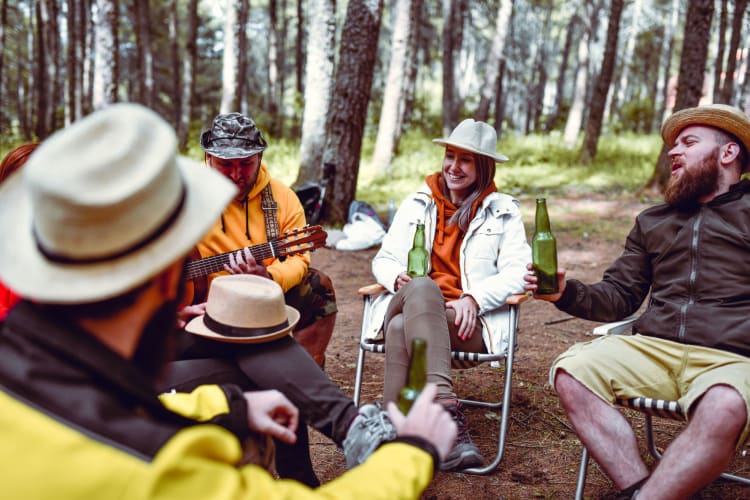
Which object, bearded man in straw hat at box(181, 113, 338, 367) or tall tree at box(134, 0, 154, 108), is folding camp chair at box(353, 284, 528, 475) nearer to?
bearded man in straw hat at box(181, 113, 338, 367)

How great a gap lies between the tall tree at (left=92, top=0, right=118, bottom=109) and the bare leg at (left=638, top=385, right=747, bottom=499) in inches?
414

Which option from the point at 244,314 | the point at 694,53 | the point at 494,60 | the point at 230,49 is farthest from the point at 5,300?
the point at 494,60

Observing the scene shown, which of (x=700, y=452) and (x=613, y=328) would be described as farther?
(x=613, y=328)

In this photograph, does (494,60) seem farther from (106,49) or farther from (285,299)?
(285,299)

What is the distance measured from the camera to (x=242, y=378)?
2775 mm

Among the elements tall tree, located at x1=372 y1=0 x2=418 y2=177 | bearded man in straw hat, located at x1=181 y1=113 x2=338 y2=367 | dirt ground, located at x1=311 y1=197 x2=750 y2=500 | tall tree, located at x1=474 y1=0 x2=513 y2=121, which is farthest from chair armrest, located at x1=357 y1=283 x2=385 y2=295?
tall tree, located at x1=474 y1=0 x2=513 y2=121

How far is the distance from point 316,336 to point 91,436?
2.66 m

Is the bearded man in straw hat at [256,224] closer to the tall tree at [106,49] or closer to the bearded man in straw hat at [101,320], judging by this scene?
the bearded man in straw hat at [101,320]

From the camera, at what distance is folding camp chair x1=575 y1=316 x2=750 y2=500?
2832 mm

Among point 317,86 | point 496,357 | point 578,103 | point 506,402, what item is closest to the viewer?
point 496,357

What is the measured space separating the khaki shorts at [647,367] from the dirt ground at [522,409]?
60 centimetres

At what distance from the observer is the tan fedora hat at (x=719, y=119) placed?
322cm

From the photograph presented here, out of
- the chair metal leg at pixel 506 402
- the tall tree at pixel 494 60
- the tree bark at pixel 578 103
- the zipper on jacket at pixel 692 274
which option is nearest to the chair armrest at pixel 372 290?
the chair metal leg at pixel 506 402

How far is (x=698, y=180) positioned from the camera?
10.9 ft
